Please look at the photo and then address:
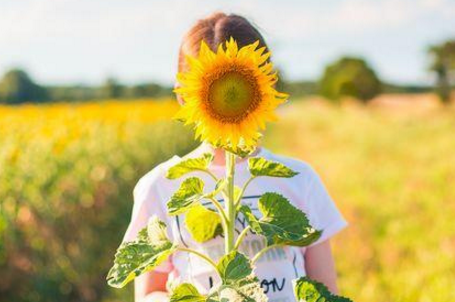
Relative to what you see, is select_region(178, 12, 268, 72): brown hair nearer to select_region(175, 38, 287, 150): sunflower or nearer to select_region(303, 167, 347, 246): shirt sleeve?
select_region(303, 167, 347, 246): shirt sleeve

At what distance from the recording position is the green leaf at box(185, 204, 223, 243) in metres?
1.50

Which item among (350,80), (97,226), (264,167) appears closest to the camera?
(264,167)

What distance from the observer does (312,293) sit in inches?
50.4

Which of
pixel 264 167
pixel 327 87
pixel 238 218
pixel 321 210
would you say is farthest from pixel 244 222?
pixel 327 87

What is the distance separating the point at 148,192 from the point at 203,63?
0.73 metres

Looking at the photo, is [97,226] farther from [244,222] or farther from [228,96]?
[228,96]

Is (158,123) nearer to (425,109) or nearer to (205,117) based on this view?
(205,117)

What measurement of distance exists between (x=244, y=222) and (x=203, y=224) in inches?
12.7

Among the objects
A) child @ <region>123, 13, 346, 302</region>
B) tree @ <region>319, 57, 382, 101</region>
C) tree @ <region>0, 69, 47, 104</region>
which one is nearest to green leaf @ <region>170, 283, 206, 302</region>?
child @ <region>123, 13, 346, 302</region>

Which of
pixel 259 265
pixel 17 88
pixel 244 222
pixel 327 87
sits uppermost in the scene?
pixel 244 222

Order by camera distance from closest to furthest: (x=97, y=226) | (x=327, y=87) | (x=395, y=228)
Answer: (x=97, y=226) < (x=395, y=228) < (x=327, y=87)

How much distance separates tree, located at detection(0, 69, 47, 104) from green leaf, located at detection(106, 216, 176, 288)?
3702cm

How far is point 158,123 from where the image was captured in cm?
1220

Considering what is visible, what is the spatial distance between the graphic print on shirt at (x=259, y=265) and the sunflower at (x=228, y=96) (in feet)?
2.03
